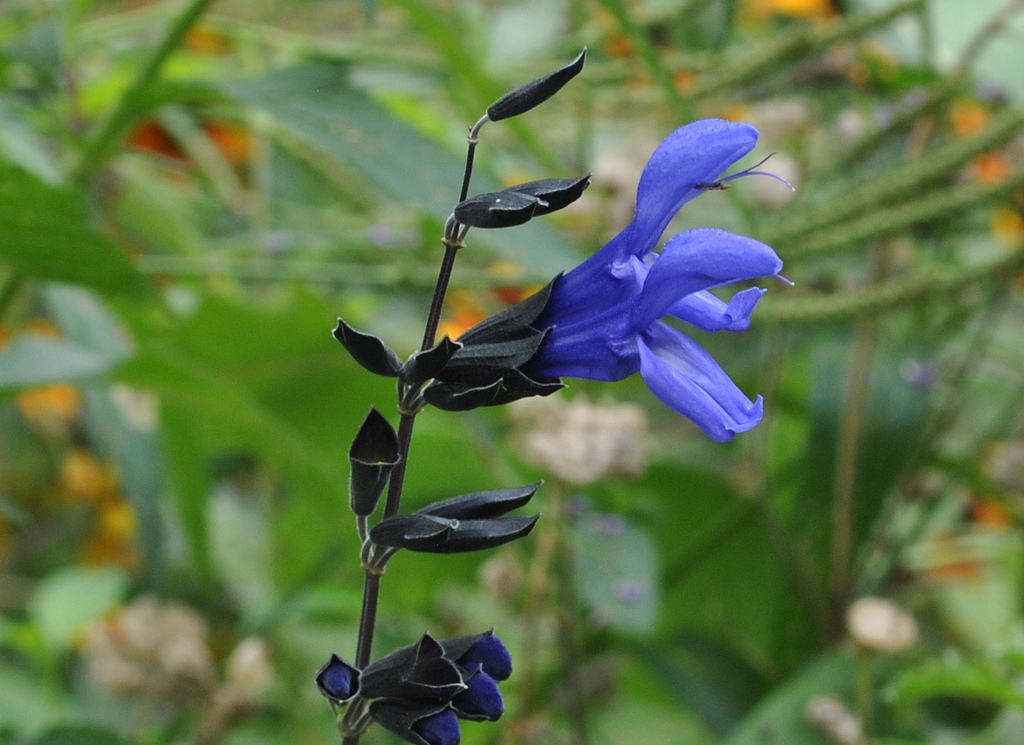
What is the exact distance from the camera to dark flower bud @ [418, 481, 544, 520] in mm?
341

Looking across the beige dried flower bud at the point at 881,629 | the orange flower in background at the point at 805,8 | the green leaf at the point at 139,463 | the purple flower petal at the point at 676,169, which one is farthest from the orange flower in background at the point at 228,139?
the purple flower petal at the point at 676,169

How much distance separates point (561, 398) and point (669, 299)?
576 mm

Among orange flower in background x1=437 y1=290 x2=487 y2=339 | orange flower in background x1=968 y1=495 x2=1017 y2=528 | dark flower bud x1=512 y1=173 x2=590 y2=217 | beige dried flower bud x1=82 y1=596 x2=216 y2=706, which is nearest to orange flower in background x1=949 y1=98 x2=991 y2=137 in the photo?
orange flower in background x1=968 y1=495 x2=1017 y2=528

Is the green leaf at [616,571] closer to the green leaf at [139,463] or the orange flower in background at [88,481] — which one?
the green leaf at [139,463]

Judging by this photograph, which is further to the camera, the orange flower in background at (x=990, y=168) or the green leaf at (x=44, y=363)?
the orange flower in background at (x=990, y=168)

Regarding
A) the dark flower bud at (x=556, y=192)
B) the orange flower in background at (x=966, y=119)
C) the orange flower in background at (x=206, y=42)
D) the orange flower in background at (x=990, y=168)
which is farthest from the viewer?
the orange flower in background at (x=206, y=42)

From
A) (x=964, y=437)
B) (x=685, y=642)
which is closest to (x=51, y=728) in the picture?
(x=685, y=642)

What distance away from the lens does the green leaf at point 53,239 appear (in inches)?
25.1

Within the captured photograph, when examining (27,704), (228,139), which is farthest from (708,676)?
(228,139)

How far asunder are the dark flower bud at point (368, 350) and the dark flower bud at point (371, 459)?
0.05ft

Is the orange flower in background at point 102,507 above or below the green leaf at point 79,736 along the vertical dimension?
above

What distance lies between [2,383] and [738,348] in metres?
0.65

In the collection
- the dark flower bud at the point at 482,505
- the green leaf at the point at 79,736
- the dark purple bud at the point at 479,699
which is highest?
the green leaf at the point at 79,736

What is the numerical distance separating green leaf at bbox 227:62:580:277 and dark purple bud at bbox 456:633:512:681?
36cm
